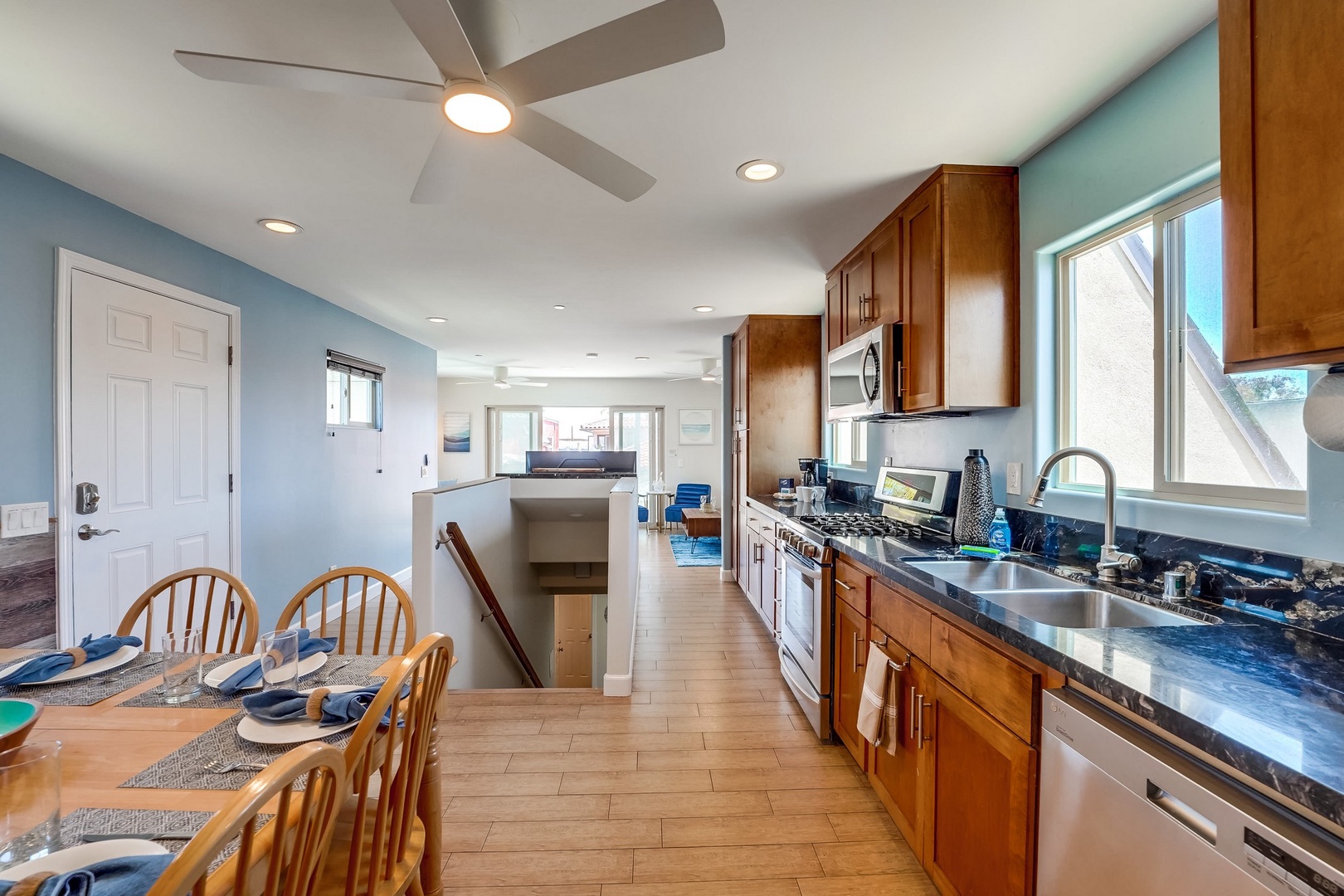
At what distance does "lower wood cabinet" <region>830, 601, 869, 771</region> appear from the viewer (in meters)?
2.15

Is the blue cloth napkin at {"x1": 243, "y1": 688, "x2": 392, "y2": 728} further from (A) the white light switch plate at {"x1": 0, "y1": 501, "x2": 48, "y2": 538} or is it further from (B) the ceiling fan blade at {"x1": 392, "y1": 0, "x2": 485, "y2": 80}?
(A) the white light switch plate at {"x1": 0, "y1": 501, "x2": 48, "y2": 538}

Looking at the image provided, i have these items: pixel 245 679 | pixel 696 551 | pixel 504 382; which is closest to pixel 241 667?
pixel 245 679

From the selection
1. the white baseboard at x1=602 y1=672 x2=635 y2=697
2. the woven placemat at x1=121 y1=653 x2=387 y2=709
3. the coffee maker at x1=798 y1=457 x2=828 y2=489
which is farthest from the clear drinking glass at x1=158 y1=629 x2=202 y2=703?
the coffee maker at x1=798 y1=457 x2=828 y2=489

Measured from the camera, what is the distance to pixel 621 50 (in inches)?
49.4

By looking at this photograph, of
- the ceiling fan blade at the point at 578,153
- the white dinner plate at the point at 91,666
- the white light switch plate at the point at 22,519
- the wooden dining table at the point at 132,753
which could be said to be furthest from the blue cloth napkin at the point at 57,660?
the ceiling fan blade at the point at 578,153

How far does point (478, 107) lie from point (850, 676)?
2.35 meters

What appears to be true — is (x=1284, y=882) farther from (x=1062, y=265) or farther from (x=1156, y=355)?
(x=1062, y=265)

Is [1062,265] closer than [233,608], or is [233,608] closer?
[1062,265]

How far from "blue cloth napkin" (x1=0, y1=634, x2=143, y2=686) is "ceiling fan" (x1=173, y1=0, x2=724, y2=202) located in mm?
1450

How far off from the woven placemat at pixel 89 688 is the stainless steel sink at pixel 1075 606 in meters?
2.17

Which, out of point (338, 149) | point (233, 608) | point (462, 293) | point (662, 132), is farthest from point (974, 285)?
point (233, 608)

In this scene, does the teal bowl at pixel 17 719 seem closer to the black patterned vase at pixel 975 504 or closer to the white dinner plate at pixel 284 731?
the white dinner plate at pixel 284 731

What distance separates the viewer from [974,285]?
2209 mm

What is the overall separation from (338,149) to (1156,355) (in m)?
2.85
